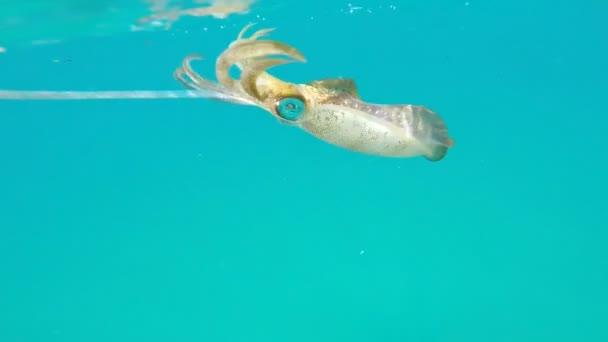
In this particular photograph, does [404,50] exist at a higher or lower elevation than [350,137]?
higher

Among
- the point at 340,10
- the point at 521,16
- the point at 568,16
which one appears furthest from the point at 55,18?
the point at 568,16

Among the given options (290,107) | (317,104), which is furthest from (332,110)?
(290,107)

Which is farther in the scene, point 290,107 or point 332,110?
point 332,110

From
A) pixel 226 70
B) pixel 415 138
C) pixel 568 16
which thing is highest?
pixel 568 16

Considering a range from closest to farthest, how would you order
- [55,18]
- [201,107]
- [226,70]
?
[226,70] < [55,18] < [201,107]

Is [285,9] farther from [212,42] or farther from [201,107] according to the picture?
[201,107]

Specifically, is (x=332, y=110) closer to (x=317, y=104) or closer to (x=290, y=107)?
(x=317, y=104)
